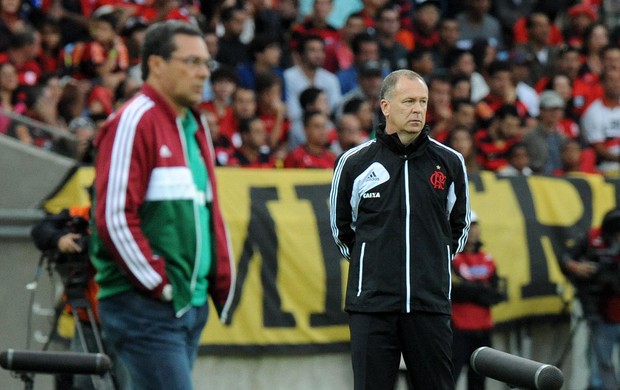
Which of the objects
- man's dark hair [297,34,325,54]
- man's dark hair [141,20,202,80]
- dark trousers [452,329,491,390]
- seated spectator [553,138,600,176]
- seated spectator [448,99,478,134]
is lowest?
dark trousers [452,329,491,390]

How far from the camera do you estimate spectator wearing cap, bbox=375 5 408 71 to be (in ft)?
48.1

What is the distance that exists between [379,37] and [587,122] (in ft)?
8.48

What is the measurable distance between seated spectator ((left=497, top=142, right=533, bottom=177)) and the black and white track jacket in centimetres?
602

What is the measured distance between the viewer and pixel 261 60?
43.7 ft

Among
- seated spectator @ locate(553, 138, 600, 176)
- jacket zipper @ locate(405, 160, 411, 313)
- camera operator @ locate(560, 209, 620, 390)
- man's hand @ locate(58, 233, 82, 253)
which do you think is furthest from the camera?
seated spectator @ locate(553, 138, 600, 176)

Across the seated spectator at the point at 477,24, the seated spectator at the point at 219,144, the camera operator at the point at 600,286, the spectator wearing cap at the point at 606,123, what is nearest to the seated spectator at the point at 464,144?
the camera operator at the point at 600,286

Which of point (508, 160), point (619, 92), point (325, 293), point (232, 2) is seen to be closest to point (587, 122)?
point (619, 92)

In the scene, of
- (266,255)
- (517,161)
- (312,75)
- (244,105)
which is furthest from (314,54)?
(266,255)

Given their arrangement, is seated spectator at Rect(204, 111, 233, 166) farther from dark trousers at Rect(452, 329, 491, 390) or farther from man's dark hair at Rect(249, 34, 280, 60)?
dark trousers at Rect(452, 329, 491, 390)

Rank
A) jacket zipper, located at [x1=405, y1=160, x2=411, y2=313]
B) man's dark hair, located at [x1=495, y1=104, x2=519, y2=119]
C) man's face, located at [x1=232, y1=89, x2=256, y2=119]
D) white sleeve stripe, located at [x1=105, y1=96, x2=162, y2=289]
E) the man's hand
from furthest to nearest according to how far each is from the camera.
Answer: man's dark hair, located at [x1=495, y1=104, x2=519, y2=119], man's face, located at [x1=232, y1=89, x2=256, y2=119], the man's hand, jacket zipper, located at [x1=405, y1=160, x2=411, y2=313], white sleeve stripe, located at [x1=105, y1=96, x2=162, y2=289]

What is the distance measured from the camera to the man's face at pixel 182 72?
508 centimetres

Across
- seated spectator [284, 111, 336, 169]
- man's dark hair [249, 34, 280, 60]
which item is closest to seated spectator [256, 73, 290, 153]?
seated spectator [284, 111, 336, 169]

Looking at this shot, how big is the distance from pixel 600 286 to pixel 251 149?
3209mm

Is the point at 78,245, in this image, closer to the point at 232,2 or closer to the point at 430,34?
the point at 232,2
